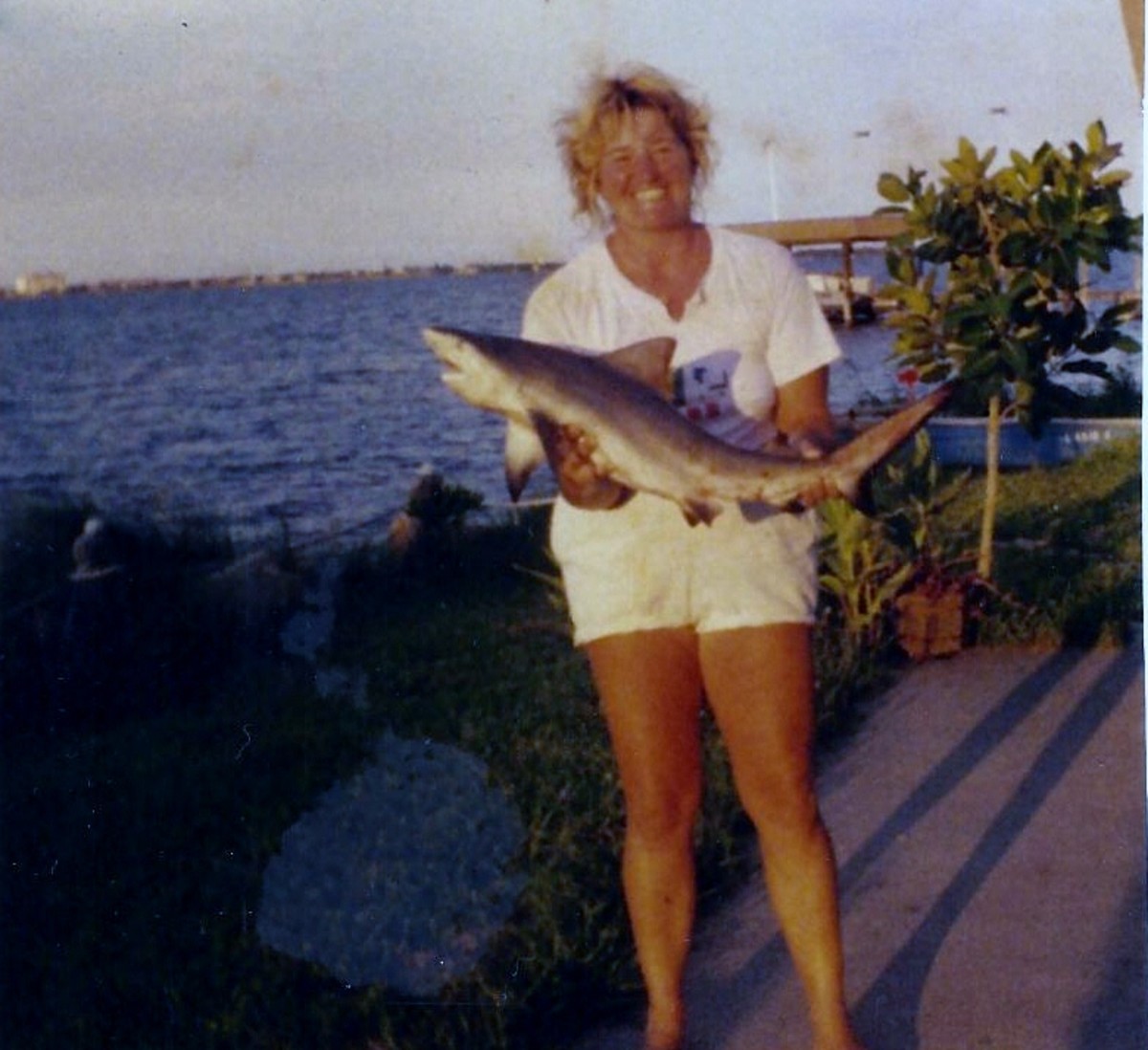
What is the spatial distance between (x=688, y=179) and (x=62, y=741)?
5.35m

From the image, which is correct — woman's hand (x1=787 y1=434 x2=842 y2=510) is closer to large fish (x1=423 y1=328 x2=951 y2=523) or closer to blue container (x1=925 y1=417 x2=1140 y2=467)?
large fish (x1=423 y1=328 x2=951 y2=523)

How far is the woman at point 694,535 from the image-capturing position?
3000 millimetres

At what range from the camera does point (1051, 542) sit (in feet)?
28.9

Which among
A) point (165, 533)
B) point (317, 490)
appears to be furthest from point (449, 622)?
point (317, 490)

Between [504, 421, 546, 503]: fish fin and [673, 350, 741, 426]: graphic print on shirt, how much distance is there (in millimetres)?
303

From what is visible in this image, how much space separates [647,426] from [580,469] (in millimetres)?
156

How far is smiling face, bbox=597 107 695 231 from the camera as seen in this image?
306 centimetres

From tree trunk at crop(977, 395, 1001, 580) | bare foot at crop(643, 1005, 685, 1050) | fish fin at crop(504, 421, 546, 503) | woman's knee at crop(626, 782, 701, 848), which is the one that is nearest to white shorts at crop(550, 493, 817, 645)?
fish fin at crop(504, 421, 546, 503)

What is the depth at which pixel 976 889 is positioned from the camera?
4176 millimetres

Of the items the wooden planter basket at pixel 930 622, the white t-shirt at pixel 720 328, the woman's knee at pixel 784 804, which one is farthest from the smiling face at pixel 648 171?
the wooden planter basket at pixel 930 622

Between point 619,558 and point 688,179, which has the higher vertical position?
point 688,179

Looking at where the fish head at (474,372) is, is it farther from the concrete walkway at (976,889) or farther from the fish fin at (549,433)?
the concrete walkway at (976,889)

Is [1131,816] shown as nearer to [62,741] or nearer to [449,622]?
[449,622]

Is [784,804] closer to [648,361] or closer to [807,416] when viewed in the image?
[807,416]
